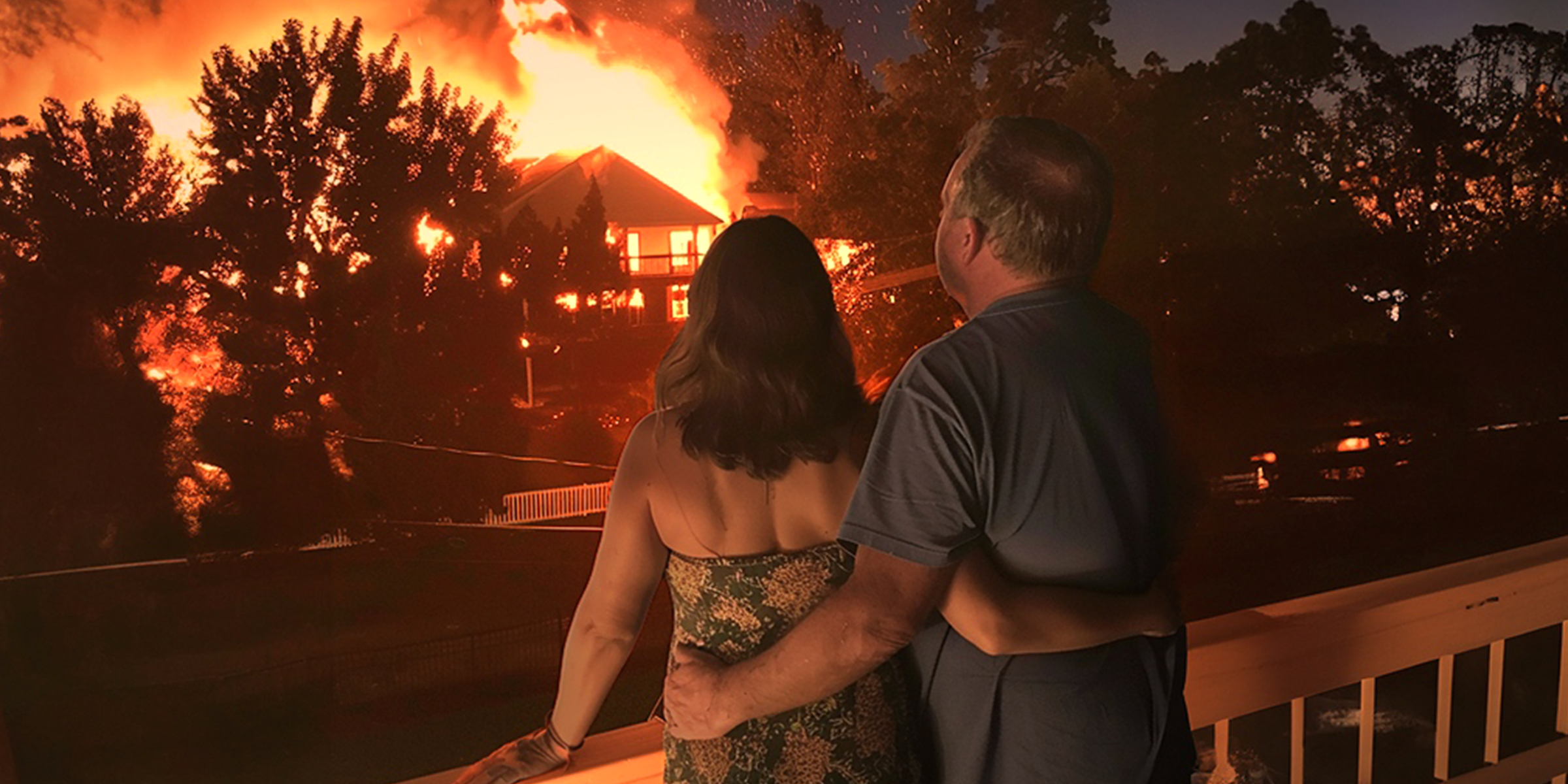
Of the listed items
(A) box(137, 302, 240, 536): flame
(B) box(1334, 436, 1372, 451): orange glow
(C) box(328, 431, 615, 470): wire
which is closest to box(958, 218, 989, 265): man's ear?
(A) box(137, 302, 240, 536): flame

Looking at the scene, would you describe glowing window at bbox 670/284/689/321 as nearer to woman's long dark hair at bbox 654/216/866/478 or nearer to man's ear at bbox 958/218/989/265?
woman's long dark hair at bbox 654/216/866/478

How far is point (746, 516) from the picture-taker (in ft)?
2.42

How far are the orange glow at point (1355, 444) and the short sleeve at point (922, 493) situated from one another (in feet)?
20.1

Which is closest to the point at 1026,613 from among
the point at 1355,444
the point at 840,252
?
the point at 840,252

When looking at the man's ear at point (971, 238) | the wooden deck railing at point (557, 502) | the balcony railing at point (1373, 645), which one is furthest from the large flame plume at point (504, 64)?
the man's ear at point (971, 238)

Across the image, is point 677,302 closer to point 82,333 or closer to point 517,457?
point 517,457

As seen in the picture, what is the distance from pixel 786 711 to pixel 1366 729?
2.40ft

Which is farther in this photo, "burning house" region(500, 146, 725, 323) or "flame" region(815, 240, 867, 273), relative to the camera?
"flame" region(815, 240, 867, 273)

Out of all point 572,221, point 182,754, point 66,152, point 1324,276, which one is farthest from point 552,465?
point 1324,276

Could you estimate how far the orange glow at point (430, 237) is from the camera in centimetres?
355

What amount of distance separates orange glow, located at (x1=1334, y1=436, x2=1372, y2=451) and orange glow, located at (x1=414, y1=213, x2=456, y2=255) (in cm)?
495

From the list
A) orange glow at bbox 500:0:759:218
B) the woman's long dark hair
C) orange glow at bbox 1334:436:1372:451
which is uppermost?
orange glow at bbox 500:0:759:218

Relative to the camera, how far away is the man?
0.57 metres

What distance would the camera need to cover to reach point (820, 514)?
0.75m
